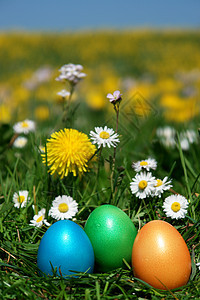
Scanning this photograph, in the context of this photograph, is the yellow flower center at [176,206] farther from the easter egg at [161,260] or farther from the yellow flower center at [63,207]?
the yellow flower center at [63,207]

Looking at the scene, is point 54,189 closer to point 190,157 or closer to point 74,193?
point 74,193

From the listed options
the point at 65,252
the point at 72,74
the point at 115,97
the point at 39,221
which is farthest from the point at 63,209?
the point at 72,74

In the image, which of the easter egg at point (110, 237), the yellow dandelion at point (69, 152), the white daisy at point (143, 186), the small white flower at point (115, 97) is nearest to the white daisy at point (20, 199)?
the yellow dandelion at point (69, 152)

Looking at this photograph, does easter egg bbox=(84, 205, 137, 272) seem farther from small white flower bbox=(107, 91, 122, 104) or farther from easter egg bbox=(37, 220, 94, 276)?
small white flower bbox=(107, 91, 122, 104)

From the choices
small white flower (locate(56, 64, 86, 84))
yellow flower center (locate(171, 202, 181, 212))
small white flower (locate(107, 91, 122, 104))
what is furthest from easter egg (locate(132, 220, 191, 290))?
small white flower (locate(56, 64, 86, 84))

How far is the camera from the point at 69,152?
3.94ft

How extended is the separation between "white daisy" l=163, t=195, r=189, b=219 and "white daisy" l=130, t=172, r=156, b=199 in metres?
0.07

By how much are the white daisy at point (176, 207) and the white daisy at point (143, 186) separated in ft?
0.25

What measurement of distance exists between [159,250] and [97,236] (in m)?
0.22

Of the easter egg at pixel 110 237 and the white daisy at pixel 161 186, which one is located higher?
the white daisy at pixel 161 186

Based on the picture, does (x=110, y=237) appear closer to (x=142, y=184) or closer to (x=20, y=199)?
(x=142, y=184)

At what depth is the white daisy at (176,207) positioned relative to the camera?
120 cm

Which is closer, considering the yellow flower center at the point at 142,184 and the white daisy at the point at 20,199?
the yellow flower center at the point at 142,184

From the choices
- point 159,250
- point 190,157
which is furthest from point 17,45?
point 159,250
